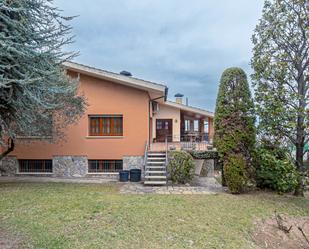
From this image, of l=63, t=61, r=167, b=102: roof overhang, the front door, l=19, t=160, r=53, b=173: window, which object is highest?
l=63, t=61, r=167, b=102: roof overhang

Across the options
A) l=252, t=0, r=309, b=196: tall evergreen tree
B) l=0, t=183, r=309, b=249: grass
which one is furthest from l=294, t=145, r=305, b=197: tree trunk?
l=0, t=183, r=309, b=249: grass

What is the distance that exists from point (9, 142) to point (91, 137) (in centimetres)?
412

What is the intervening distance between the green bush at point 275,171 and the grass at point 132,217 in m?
0.62

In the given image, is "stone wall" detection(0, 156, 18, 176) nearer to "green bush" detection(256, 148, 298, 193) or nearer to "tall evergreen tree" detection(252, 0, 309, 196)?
"green bush" detection(256, 148, 298, 193)

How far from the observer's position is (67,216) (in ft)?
21.4

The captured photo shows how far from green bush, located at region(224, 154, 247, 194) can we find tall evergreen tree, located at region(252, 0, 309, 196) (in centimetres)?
151

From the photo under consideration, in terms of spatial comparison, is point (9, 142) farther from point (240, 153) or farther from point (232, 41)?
point (232, 41)

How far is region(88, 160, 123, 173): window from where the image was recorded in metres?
13.5

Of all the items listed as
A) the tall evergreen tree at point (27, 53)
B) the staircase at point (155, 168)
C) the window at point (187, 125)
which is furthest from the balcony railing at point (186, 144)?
the tall evergreen tree at point (27, 53)

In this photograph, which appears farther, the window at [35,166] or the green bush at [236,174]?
the window at [35,166]

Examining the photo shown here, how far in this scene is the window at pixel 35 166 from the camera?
542 inches

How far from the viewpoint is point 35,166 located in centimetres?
1383

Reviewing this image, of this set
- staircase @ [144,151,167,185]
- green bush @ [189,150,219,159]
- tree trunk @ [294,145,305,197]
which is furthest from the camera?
green bush @ [189,150,219,159]

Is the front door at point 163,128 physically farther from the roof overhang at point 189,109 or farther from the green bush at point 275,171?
the green bush at point 275,171
